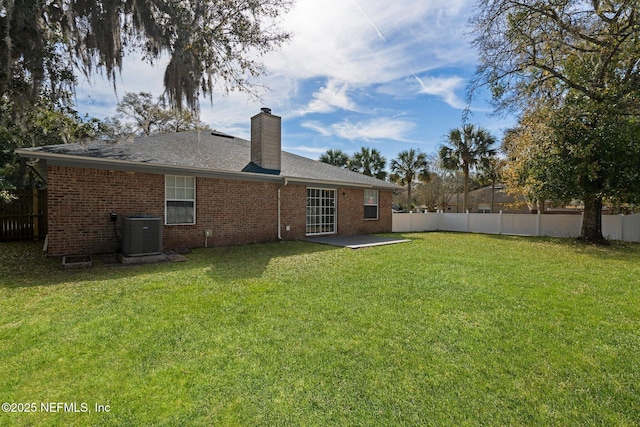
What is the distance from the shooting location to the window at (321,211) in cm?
1147

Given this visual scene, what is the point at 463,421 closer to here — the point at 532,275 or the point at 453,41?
the point at 532,275

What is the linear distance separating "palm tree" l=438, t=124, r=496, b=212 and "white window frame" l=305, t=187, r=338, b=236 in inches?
529

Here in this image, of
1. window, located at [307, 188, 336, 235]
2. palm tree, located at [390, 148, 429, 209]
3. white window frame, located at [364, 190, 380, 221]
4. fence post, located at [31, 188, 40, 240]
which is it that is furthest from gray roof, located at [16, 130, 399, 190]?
palm tree, located at [390, 148, 429, 209]

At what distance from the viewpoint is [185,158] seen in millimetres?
8656

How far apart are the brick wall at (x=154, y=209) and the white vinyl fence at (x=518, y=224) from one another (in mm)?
6652

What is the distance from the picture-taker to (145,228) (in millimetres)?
6832

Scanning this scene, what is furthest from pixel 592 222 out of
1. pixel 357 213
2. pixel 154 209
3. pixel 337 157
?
A: pixel 337 157

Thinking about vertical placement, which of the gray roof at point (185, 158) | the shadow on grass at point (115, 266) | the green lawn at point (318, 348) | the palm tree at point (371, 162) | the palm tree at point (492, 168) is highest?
the palm tree at point (371, 162)

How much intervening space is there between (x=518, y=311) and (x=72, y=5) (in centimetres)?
992

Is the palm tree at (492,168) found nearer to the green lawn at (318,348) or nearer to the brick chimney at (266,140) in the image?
the brick chimney at (266,140)

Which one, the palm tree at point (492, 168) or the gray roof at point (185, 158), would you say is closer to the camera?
the gray roof at point (185, 158)

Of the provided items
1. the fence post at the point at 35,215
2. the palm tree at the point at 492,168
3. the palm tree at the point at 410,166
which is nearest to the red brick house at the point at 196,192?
the fence post at the point at 35,215

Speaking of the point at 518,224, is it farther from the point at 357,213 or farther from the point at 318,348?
the point at 318,348

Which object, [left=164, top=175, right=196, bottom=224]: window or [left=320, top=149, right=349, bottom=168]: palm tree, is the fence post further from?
[left=320, top=149, right=349, bottom=168]: palm tree
